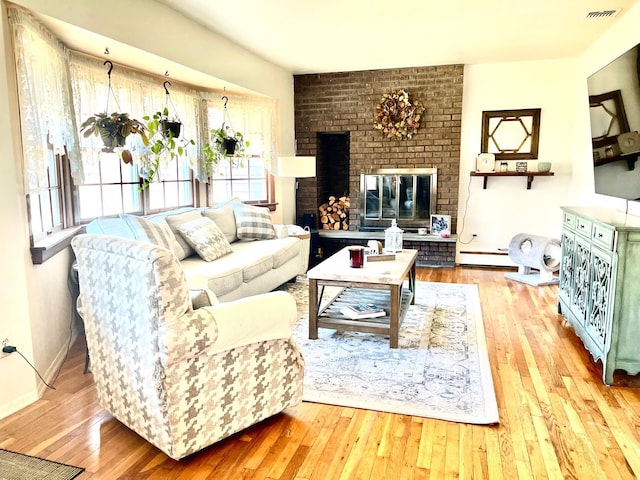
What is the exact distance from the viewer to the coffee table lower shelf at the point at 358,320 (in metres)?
3.34

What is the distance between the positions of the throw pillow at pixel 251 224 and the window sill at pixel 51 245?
166 centimetres

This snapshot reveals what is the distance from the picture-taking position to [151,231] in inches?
140

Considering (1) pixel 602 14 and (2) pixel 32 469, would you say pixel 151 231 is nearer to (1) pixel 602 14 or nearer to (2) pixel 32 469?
(2) pixel 32 469

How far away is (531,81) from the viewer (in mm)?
5711

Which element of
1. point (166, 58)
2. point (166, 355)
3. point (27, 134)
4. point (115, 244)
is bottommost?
point (166, 355)

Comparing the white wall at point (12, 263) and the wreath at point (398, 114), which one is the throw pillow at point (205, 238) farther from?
the wreath at point (398, 114)

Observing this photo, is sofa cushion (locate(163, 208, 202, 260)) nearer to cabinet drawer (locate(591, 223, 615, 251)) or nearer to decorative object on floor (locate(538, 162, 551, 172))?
cabinet drawer (locate(591, 223, 615, 251))

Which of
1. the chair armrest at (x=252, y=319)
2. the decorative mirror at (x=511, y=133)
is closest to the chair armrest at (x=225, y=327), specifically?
the chair armrest at (x=252, y=319)

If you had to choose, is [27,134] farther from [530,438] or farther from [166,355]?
[530,438]

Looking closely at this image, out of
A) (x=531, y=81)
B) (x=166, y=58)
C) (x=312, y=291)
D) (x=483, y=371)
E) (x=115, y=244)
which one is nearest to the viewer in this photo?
(x=115, y=244)

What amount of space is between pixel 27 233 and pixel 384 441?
2.19 meters

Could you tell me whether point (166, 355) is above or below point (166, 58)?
below

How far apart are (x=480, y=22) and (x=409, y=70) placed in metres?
1.90

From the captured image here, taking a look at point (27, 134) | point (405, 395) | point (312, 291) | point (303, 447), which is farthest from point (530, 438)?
point (27, 134)
